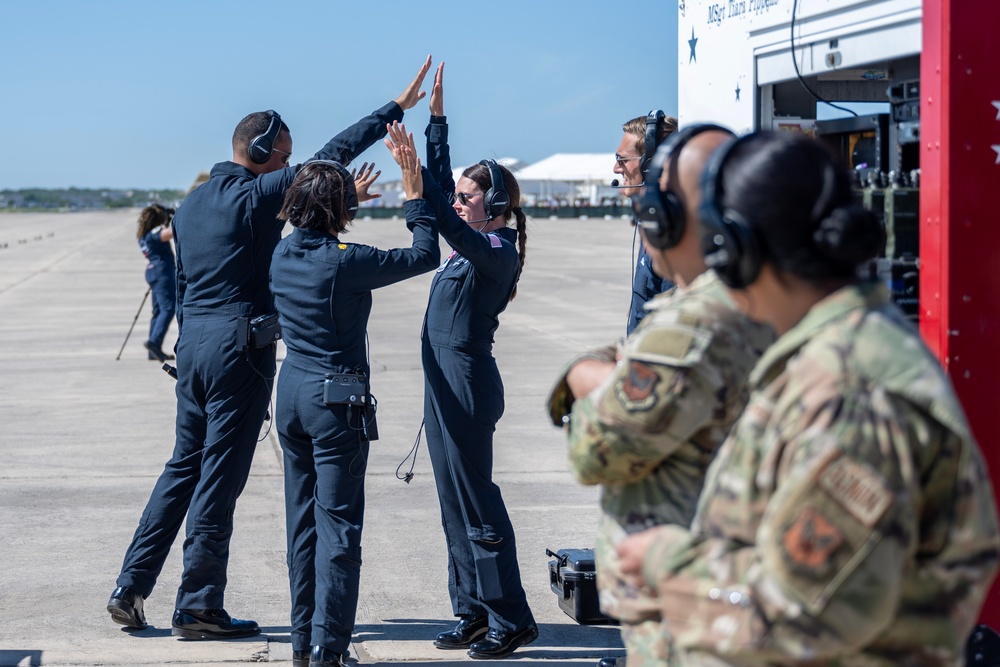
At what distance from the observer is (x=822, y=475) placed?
60.0 inches

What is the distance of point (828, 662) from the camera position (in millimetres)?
1652

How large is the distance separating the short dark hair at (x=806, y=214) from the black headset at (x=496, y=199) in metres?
3.19

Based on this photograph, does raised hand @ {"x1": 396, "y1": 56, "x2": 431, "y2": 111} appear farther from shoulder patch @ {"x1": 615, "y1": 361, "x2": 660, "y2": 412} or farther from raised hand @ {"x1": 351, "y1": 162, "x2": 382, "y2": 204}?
shoulder patch @ {"x1": 615, "y1": 361, "x2": 660, "y2": 412}

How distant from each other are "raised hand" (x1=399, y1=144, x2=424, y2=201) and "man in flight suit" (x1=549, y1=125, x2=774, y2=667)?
2.10m

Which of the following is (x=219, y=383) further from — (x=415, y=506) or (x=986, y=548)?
(x=986, y=548)

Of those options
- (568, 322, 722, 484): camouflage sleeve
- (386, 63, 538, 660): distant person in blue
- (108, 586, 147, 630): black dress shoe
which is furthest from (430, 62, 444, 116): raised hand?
(568, 322, 722, 484): camouflage sleeve

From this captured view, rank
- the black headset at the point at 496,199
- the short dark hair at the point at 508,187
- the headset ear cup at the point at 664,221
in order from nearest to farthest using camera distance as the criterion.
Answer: the headset ear cup at the point at 664,221, the black headset at the point at 496,199, the short dark hair at the point at 508,187

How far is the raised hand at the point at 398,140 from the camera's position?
4.39 meters

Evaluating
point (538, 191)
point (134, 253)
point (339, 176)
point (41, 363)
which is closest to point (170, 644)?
point (339, 176)

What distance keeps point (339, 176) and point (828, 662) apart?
3206 millimetres

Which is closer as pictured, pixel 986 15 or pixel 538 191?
pixel 986 15

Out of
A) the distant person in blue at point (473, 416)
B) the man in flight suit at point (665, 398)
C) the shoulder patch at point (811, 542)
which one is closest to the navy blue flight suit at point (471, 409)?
the distant person in blue at point (473, 416)

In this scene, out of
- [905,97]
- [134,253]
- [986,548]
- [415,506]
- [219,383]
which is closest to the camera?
[986,548]

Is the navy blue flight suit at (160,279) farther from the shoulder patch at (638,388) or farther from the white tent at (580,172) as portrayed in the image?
the white tent at (580,172)
